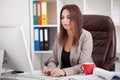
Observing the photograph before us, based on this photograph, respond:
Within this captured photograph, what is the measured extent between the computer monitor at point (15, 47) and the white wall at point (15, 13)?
1.96 m

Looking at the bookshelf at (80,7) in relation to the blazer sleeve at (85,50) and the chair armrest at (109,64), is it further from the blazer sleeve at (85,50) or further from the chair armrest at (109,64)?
the blazer sleeve at (85,50)

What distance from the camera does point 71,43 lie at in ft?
7.16

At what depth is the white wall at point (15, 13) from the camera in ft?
11.7

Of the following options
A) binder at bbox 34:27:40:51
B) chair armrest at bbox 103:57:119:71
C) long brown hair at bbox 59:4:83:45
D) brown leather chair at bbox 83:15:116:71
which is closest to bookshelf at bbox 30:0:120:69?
binder at bbox 34:27:40:51

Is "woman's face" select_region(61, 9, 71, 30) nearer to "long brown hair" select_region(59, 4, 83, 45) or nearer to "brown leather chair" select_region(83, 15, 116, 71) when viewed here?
"long brown hair" select_region(59, 4, 83, 45)

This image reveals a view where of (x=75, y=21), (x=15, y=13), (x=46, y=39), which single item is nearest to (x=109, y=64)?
(x=75, y=21)

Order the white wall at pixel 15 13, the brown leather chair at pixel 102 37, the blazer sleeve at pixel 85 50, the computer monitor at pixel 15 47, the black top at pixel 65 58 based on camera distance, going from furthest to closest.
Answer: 1. the white wall at pixel 15 13
2. the brown leather chair at pixel 102 37
3. the black top at pixel 65 58
4. the blazer sleeve at pixel 85 50
5. the computer monitor at pixel 15 47

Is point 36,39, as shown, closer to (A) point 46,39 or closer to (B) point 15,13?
(A) point 46,39

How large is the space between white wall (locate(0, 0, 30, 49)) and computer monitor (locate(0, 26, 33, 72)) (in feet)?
6.42

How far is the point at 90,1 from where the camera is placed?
3582 mm

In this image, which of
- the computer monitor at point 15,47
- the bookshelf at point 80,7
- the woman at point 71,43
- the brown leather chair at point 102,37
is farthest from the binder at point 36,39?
the computer monitor at point 15,47

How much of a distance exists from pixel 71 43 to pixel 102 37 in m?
0.54

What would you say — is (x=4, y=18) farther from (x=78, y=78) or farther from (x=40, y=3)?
(x=78, y=78)

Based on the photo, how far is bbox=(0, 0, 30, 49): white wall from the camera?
3566mm
